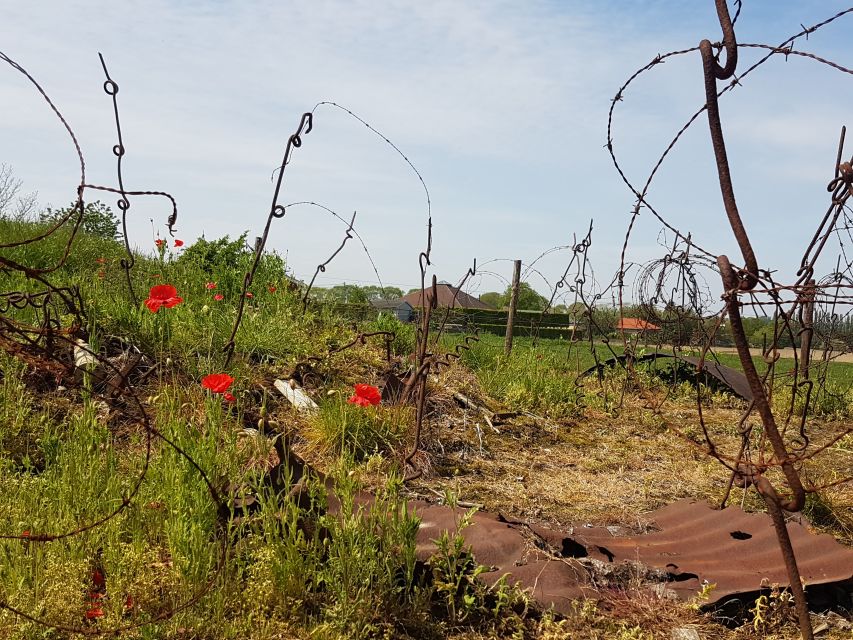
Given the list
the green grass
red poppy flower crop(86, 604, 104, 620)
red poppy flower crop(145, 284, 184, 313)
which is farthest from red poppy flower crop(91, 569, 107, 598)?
red poppy flower crop(145, 284, 184, 313)

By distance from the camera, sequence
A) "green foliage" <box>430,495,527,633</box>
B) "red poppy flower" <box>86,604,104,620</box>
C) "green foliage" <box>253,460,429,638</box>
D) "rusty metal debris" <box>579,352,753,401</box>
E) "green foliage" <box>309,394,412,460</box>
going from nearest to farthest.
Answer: "red poppy flower" <box>86,604,104,620</box>, "green foliage" <box>253,460,429,638</box>, "green foliage" <box>430,495,527,633</box>, "green foliage" <box>309,394,412,460</box>, "rusty metal debris" <box>579,352,753,401</box>

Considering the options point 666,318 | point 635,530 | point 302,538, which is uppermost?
point 666,318

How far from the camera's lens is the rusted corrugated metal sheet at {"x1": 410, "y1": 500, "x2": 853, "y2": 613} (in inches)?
99.1

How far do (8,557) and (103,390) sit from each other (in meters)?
2.55

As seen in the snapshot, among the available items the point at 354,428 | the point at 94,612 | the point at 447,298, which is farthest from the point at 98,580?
the point at 447,298

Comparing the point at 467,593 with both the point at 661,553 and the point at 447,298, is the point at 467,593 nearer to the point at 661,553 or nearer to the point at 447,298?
the point at 661,553

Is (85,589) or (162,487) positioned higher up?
(162,487)

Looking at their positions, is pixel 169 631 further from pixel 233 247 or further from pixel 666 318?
pixel 666 318

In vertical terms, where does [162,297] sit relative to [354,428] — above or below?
above

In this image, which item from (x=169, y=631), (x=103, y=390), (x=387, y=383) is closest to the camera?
(x=169, y=631)

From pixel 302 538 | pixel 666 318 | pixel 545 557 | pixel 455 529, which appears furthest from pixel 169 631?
pixel 666 318

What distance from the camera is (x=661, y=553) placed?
117 inches

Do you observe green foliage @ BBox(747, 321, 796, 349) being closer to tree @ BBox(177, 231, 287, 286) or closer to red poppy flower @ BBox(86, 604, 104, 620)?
red poppy flower @ BBox(86, 604, 104, 620)

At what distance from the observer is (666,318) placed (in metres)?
7.53
